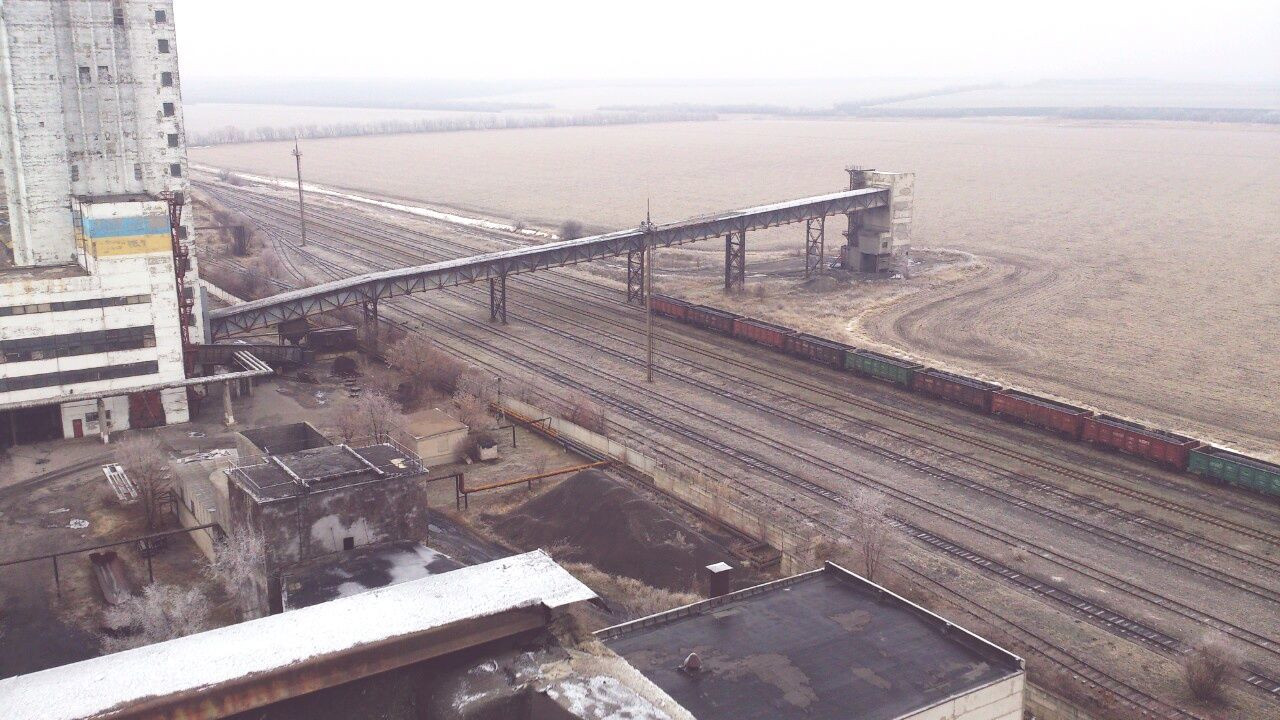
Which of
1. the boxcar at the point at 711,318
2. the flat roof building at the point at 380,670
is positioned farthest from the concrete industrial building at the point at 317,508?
the boxcar at the point at 711,318

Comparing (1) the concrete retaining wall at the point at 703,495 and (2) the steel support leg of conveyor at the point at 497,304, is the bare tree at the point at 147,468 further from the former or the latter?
(2) the steel support leg of conveyor at the point at 497,304

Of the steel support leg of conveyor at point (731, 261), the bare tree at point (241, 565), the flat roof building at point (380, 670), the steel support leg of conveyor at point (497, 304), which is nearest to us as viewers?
the flat roof building at point (380, 670)

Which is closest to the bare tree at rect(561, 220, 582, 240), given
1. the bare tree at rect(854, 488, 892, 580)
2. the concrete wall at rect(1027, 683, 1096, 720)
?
the bare tree at rect(854, 488, 892, 580)

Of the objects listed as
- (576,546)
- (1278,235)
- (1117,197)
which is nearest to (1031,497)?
(576,546)

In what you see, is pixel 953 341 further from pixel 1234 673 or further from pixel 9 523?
pixel 9 523

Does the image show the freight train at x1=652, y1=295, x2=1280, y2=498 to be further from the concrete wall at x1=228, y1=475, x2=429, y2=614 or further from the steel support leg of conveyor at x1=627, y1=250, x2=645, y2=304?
the concrete wall at x1=228, y1=475, x2=429, y2=614

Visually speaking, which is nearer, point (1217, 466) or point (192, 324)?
point (1217, 466)
